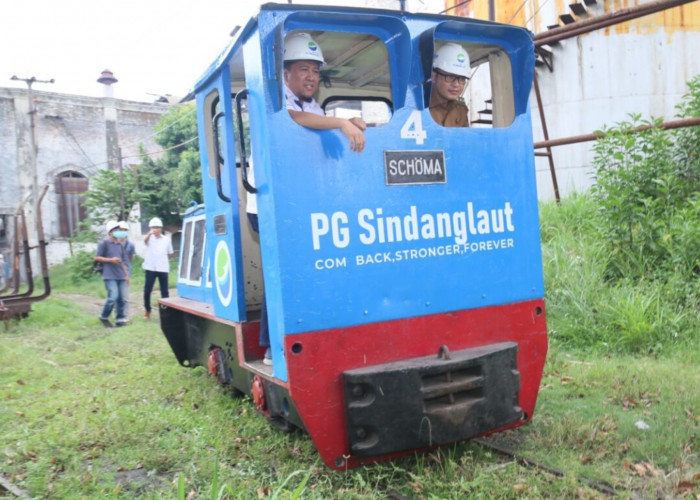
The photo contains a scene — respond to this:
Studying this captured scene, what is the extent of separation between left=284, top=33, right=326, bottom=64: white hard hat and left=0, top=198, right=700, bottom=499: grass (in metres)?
2.16

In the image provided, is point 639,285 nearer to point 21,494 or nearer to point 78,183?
point 21,494

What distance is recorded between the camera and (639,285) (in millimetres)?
6613

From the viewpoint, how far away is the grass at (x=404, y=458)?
3375 millimetres

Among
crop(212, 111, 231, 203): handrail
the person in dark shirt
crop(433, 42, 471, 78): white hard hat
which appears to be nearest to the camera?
crop(433, 42, 471, 78): white hard hat

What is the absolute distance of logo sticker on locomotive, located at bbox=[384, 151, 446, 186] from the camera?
3401mm

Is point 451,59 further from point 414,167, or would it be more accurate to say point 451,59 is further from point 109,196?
point 109,196

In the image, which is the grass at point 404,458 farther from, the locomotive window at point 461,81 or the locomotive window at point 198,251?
the locomotive window at point 461,81

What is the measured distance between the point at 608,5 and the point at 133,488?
10.5 metres

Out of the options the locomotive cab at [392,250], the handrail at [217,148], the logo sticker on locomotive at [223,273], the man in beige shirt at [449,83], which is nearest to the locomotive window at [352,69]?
the locomotive cab at [392,250]

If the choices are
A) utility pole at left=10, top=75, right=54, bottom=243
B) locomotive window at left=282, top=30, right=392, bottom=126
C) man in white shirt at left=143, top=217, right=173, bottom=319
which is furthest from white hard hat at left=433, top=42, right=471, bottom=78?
utility pole at left=10, top=75, right=54, bottom=243

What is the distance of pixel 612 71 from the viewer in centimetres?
1084

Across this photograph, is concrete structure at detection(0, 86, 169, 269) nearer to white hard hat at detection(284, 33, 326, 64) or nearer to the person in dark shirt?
the person in dark shirt

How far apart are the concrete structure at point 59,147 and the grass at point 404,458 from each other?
637 inches

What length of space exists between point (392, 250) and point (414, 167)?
1.58 feet
